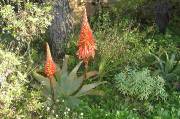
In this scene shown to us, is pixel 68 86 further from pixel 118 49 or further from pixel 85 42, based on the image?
pixel 118 49

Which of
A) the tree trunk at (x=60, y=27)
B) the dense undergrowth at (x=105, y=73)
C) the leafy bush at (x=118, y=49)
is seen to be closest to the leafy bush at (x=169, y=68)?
the dense undergrowth at (x=105, y=73)

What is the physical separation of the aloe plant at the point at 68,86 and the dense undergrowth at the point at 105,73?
0.06 metres

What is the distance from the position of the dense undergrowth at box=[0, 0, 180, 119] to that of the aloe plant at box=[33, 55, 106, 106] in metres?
0.06

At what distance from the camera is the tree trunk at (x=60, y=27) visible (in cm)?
1054

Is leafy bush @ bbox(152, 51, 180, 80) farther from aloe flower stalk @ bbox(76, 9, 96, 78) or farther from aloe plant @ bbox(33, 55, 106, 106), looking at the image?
aloe flower stalk @ bbox(76, 9, 96, 78)

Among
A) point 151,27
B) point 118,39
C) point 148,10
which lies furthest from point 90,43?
point 148,10

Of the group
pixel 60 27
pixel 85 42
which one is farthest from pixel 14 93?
pixel 60 27

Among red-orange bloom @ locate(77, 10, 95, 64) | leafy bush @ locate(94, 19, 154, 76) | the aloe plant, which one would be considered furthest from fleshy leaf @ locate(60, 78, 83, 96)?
leafy bush @ locate(94, 19, 154, 76)

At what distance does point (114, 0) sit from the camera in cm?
1218

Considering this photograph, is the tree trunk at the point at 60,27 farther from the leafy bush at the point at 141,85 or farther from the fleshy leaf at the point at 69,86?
the leafy bush at the point at 141,85

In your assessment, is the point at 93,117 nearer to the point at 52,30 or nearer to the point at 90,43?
the point at 90,43

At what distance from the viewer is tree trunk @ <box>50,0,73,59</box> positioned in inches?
415

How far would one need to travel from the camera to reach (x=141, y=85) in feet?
30.9

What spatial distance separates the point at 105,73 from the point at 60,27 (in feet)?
4.94
